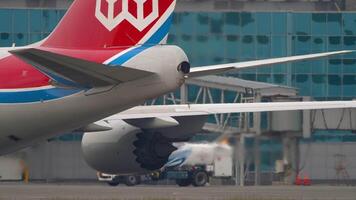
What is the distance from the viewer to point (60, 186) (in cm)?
4828

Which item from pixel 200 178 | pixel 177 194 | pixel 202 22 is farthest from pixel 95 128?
pixel 202 22

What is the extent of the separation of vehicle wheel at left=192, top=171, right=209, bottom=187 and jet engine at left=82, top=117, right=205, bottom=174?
2550 cm

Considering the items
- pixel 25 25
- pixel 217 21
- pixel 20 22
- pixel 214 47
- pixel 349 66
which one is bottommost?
pixel 214 47

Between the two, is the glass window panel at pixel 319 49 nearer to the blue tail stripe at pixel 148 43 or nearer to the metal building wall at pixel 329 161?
the metal building wall at pixel 329 161

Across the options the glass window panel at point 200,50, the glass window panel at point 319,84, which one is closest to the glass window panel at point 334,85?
the glass window panel at point 319,84

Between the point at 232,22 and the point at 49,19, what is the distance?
1156 centimetres

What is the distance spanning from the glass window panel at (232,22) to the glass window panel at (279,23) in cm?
247

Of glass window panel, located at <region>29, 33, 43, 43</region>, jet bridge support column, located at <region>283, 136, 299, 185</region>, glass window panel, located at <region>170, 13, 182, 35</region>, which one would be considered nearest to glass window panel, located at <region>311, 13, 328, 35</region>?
glass window panel, located at <region>170, 13, 182, 35</region>

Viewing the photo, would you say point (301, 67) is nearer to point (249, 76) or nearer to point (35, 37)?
point (249, 76)

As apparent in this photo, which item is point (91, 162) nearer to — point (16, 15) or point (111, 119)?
point (111, 119)

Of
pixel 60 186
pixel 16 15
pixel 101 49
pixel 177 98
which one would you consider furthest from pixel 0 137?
pixel 16 15

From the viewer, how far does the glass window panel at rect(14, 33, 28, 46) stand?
70062mm

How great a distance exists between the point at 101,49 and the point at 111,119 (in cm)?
378

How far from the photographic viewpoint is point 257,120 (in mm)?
31938
